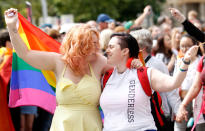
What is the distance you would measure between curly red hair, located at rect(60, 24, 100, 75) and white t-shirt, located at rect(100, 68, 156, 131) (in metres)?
0.45

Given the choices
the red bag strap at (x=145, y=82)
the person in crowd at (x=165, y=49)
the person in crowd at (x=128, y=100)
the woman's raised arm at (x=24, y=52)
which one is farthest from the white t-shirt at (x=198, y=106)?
the person in crowd at (x=165, y=49)

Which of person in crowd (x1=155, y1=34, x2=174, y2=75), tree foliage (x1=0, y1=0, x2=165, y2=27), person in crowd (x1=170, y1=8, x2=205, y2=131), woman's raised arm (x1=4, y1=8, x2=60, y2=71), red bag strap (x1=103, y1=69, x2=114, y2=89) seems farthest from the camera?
→ tree foliage (x1=0, y1=0, x2=165, y2=27)

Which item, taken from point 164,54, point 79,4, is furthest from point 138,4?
point 164,54

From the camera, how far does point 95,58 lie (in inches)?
168

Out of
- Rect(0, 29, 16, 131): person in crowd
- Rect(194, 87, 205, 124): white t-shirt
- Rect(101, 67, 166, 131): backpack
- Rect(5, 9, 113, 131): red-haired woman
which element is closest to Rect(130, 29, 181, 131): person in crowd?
Rect(194, 87, 205, 124): white t-shirt

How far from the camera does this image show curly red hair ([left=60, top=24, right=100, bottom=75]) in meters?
4.02

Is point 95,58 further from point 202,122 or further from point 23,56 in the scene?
point 202,122

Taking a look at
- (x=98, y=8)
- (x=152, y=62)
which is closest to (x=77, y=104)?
(x=152, y=62)

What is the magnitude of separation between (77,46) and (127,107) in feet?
2.57

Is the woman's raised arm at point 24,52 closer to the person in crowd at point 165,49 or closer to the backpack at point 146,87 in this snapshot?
the backpack at point 146,87

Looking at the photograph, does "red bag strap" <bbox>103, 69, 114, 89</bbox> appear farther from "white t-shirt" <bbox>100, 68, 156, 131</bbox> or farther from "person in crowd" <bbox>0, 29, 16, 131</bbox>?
"person in crowd" <bbox>0, 29, 16, 131</bbox>

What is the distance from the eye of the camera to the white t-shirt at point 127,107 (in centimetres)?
382

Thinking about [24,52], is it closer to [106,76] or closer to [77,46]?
[77,46]

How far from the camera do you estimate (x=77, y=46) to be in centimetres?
400
